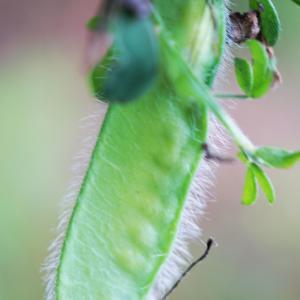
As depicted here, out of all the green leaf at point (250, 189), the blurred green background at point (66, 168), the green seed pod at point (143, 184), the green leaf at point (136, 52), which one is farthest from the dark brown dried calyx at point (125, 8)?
the blurred green background at point (66, 168)

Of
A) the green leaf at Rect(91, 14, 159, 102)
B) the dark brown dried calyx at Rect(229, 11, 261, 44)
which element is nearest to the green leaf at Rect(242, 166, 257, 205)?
the dark brown dried calyx at Rect(229, 11, 261, 44)

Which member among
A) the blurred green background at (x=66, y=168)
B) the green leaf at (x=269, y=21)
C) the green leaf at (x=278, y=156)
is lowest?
the blurred green background at (x=66, y=168)

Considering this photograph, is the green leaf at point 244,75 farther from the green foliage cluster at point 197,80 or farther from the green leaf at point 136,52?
the green leaf at point 136,52

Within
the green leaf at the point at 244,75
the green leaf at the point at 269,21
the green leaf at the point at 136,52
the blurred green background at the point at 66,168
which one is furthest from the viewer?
the blurred green background at the point at 66,168

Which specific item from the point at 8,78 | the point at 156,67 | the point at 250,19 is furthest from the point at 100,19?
the point at 8,78

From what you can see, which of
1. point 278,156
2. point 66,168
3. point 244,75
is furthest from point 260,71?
point 66,168

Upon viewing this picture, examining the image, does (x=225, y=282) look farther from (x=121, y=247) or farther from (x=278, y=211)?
(x=121, y=247)

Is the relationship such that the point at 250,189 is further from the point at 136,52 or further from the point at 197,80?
Result: the point at 136,52
